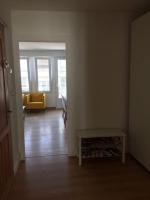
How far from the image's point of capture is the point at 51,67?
7477mm

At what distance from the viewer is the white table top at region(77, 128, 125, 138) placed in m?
Result: 2.98

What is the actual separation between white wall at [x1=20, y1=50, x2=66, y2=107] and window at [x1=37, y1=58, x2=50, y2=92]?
16 cm

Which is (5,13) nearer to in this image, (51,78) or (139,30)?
(139,30)

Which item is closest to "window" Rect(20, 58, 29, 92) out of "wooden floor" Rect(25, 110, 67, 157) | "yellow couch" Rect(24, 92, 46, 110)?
"yellow couch" Rect(24, 92, 46, 110)

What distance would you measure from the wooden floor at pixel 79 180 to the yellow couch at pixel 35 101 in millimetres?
3995

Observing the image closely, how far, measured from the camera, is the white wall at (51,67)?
732cm

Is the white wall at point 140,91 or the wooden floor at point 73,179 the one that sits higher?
the white wall at point 140,91

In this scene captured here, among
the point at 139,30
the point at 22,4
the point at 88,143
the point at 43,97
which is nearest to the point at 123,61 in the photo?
the point at 139,30

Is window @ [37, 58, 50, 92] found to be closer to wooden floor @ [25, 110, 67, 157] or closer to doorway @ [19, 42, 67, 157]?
doorway @ [19, 42, 67, 157]

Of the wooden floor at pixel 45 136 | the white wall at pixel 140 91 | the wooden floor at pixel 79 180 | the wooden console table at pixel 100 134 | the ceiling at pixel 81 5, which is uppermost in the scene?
the ceiling at pixel 81 5

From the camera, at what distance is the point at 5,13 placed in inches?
100

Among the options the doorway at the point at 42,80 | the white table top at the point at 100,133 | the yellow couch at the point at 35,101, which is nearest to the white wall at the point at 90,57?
the white table top at the point at 100,133

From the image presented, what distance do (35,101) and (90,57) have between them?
4667mm

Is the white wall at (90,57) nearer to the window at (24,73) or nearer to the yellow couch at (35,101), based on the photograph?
the yellow couch at (35,101)
